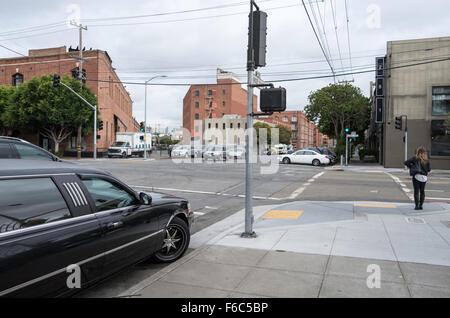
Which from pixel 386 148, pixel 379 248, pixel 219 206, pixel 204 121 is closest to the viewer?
pixel 379 248

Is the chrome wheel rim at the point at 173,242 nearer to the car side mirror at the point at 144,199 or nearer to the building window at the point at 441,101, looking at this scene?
the car side mirror at the point at 144,199

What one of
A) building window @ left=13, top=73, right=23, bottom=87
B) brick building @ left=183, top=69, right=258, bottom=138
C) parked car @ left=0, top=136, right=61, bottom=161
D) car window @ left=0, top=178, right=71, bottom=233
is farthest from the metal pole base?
brick building @ left=183, top=69, right=258, bottom=138

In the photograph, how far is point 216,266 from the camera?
4.99 meters

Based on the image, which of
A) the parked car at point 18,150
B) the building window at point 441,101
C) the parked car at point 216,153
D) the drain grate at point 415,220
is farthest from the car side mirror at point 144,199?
the building window at point 441,101

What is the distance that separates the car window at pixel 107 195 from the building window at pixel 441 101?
2997 centimetres

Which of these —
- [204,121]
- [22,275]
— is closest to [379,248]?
[22,275]

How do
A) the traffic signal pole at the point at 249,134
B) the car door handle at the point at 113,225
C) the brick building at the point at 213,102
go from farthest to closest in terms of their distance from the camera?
the brick building at the point at 213,102, the traffic signal pole at the point at 249,134, the car door handle at the point at 113,225

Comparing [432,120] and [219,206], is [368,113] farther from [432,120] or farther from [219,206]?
[219,206]

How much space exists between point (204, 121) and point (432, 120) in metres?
73.0

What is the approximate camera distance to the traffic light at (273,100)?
20.3ft

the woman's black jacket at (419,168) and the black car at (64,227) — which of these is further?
the woman's black jacket at (419,168)

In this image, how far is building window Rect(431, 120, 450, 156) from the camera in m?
27.8

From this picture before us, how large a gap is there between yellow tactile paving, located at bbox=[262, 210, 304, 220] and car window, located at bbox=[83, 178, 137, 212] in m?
4.84

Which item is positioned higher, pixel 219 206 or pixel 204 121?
pixel 204 121
